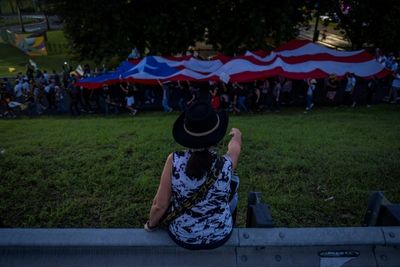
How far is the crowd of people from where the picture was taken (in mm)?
15916

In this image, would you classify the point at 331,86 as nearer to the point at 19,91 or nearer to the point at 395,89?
the point at 395,89

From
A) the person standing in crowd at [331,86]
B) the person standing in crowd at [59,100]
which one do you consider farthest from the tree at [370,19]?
the person standing in crowd at [59,100]

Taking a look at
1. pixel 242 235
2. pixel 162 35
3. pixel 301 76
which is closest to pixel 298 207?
pixel 242 235

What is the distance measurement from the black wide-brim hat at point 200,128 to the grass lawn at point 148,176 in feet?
7.55

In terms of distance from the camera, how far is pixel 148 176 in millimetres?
5625

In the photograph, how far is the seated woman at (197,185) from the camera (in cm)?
263

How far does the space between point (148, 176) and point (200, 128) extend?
317 centimetres

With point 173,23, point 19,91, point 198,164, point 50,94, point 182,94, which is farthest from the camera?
point 173,23

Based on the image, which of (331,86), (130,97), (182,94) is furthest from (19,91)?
(331,86)

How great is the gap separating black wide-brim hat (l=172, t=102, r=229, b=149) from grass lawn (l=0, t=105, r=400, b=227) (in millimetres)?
2302

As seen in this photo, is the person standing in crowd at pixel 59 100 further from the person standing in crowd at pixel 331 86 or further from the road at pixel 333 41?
the road at pixel 333 41

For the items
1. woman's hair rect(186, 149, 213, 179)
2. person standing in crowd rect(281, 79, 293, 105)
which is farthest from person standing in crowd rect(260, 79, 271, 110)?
woman's hair rect(186, 149, 213, 179)

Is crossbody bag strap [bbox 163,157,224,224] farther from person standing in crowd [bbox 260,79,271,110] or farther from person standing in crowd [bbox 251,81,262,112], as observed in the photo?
person standing in crowd [bbox 260,79,271,110]

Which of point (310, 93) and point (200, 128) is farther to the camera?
point (310, 93)
